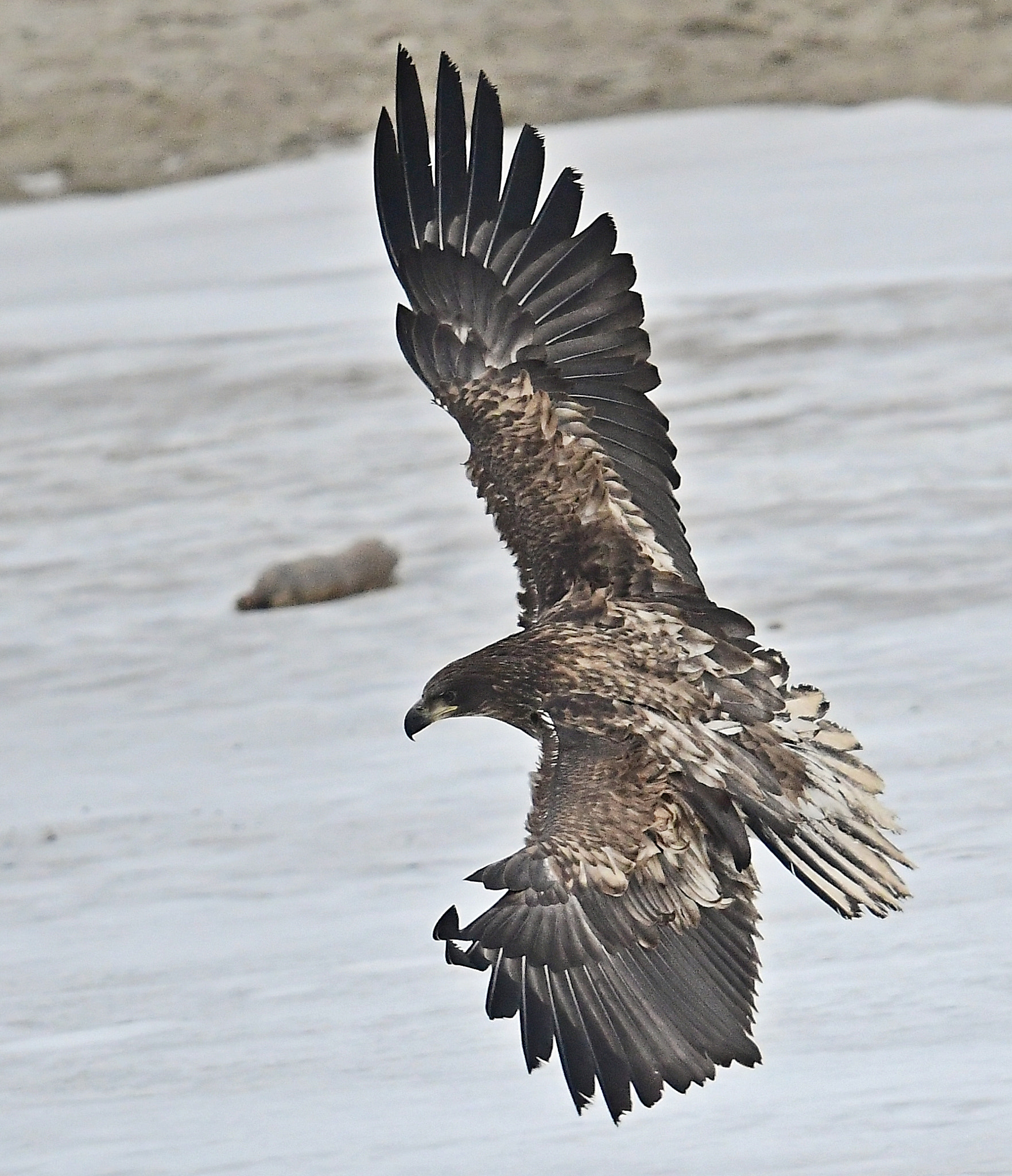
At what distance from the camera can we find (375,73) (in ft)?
60.8

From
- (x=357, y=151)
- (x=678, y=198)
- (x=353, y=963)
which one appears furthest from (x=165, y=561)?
(x=357, y=151)

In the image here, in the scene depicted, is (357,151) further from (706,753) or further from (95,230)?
(706,753)

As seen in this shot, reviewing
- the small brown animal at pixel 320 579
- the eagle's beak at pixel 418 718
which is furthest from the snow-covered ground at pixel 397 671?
the eagle's beak at pixel 418 718

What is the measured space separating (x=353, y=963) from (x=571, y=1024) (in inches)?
68.4

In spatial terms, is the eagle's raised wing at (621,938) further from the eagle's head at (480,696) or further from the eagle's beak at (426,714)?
the eagle's beak at (426,714)

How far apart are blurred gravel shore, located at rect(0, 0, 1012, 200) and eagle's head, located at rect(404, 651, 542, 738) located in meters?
14.0

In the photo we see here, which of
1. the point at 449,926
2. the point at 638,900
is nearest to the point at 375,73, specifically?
the point at 638,900

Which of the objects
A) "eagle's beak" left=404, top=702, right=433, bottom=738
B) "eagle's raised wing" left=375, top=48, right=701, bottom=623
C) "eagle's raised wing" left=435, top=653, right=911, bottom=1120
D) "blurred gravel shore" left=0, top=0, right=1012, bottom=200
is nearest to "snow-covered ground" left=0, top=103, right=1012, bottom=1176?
"eagle's raised wing" left=435, top=653, right=911, bottom=1120

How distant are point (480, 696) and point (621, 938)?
3.27ft

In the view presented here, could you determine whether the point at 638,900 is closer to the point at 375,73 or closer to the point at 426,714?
the point at 426,714

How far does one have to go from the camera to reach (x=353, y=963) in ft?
17.5

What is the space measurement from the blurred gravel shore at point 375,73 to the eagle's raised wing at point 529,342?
13.4m

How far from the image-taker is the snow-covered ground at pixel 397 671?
447cm

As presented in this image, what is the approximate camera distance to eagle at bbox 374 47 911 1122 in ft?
12.2
